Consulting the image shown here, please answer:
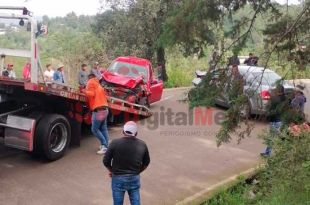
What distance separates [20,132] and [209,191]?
352 cm

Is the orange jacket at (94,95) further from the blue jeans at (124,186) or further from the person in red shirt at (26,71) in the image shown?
the blue jeans at (124,186)

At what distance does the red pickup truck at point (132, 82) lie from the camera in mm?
13219

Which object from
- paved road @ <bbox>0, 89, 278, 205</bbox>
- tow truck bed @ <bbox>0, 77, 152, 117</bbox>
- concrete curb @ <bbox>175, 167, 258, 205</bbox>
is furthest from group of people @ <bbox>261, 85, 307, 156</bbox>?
tow truck bed @ <bbox>0, 77, 152, 117</bbox>

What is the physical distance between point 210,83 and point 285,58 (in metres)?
1.25

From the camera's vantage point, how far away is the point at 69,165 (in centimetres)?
902

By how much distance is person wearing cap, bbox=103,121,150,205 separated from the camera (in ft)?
20.3

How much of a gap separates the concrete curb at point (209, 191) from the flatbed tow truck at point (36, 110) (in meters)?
2.95

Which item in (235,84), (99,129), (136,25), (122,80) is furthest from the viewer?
(136,25)

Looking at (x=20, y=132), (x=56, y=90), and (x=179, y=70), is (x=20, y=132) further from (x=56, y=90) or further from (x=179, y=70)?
(x=179, y=70)

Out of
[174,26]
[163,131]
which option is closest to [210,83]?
[174,26]

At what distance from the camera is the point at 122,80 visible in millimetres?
13477

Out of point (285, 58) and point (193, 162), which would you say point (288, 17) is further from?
point (193, 162)

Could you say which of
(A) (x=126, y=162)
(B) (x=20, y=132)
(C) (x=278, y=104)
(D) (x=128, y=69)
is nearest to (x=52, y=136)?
(B) (x=20, y=132)

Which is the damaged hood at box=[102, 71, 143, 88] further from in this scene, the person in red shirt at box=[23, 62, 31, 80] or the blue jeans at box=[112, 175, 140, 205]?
the blue jeans at box=[112, 175, 140, 205]
